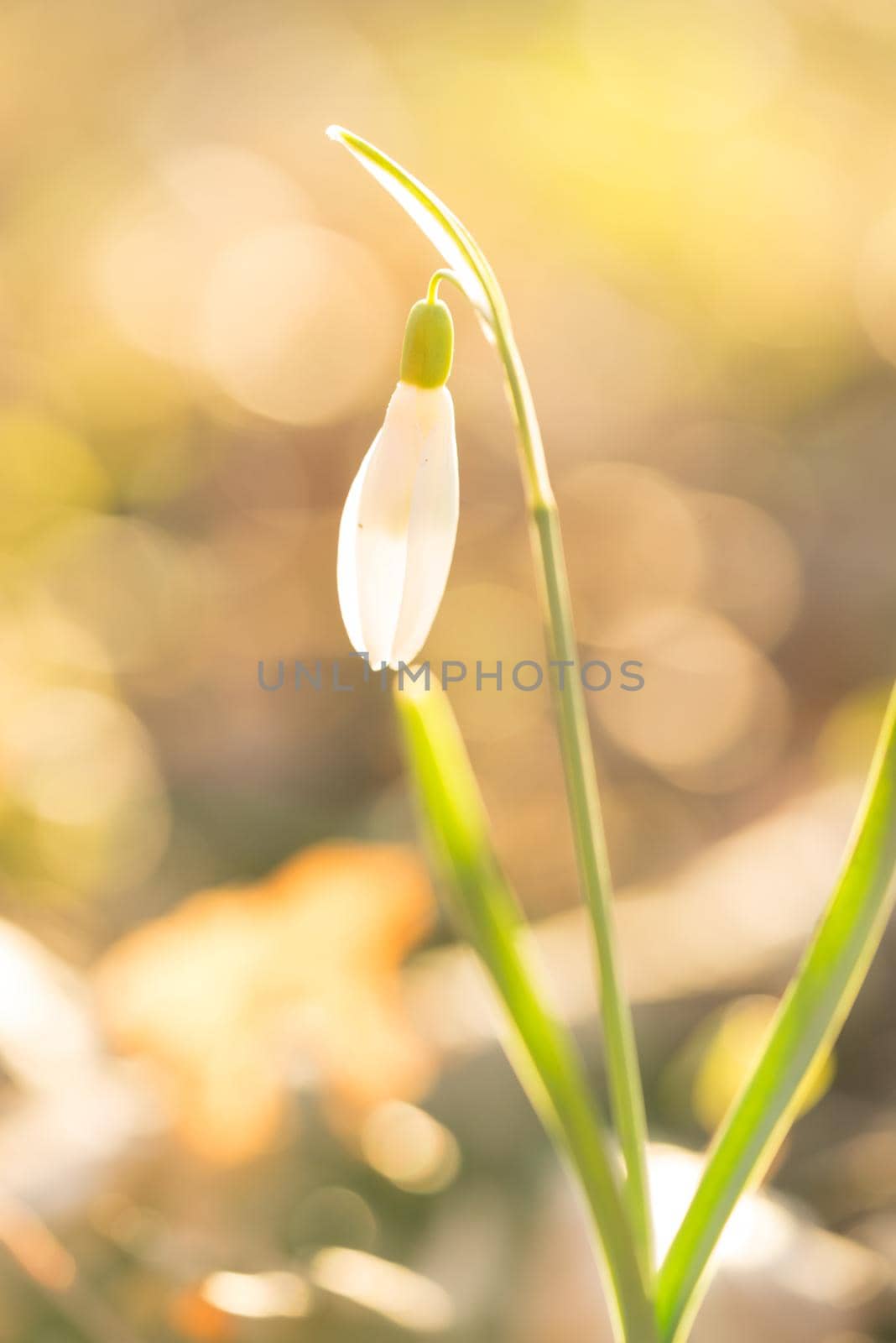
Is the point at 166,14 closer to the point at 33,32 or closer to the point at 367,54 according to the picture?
the point at 33,32

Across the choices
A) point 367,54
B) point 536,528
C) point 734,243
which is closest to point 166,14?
point 367,54

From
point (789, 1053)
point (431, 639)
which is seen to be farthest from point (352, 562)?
point (431, 639)

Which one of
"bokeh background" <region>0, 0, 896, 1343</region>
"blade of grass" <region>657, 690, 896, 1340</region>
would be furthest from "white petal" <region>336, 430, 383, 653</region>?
"bokeh background" <region>0, 0, 896, 1343</region>

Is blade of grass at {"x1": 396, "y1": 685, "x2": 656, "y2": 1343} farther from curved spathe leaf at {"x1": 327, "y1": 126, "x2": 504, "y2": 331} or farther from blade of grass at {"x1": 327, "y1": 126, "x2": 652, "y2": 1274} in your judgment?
curved spathe leaf at {"x1": 327, "y1": 126, "x2": 504, "y2": 331}

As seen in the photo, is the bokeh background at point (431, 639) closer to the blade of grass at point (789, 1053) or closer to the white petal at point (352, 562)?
the blade of grass at point (789, 1053)

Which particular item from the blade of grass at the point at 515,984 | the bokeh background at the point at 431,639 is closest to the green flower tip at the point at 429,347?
the blade of grass at the point at 515,984
